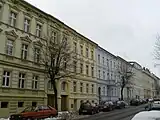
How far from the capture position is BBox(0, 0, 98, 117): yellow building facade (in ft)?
77.6

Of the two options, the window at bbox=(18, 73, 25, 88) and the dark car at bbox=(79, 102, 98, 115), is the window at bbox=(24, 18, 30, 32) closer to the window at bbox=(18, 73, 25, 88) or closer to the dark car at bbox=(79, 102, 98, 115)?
the window at bbox=(18, 73, 25, 88)

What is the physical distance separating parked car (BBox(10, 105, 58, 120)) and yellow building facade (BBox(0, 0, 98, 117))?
409 centimetres

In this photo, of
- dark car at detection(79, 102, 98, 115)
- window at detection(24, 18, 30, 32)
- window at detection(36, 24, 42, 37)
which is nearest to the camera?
window at detection(24, 18, 30, 32)

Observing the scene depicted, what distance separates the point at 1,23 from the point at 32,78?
743 cm

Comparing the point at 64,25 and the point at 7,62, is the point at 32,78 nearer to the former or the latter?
the point at 7,62

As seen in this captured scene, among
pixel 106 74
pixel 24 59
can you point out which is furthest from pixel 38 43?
pixel 106 74

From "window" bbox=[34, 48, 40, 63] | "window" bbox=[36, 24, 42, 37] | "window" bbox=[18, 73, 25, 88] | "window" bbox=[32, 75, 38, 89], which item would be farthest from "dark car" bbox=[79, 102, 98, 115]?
"window" bbox=[36, 24, 42, 37]

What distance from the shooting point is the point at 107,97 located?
51.9 meters

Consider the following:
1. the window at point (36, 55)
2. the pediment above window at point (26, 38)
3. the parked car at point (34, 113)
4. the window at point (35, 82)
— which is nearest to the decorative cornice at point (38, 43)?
the window at point (36, 55)

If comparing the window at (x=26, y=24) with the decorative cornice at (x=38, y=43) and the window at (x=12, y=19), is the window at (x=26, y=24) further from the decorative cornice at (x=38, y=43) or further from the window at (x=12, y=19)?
the decorative cornice at (x=38, y=43)

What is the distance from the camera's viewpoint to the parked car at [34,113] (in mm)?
18547

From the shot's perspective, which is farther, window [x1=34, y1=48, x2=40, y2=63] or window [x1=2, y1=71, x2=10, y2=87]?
window [x1=34, y1=48, x2=40, y2=63]

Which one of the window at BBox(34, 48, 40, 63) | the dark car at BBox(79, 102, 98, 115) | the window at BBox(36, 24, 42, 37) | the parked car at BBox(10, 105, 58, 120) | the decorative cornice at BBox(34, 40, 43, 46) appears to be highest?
the window at BBox(36, 24, 42, 37)

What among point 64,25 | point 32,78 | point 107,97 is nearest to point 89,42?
point 64,25
